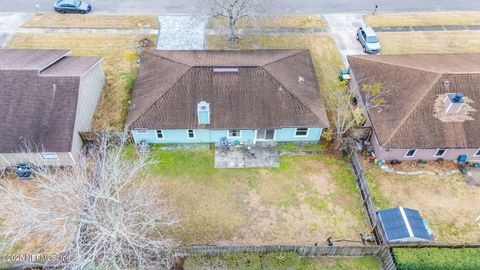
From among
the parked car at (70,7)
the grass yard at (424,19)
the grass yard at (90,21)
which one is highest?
the grass yard at (424,19)

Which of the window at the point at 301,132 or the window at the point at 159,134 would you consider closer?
the window at the point at 159,134

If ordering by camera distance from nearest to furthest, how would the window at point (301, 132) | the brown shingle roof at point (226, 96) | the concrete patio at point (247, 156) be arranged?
the brown shingle roof at point (226, 96), the concrete patio at point (247, 156), the window at point (301, 132)

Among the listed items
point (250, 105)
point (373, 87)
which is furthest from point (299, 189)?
point (373, 87)

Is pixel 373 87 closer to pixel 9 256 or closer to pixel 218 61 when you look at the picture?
pixel 218 61

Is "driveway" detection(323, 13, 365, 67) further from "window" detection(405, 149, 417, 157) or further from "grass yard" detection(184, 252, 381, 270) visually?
"grass yard" detection(184, 252, 381, 270)

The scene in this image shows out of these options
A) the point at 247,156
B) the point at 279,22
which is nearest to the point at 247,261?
the point at 247,156

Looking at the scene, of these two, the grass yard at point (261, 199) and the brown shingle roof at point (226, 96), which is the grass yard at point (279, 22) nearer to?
the brown shingle roof at point (226, 96)

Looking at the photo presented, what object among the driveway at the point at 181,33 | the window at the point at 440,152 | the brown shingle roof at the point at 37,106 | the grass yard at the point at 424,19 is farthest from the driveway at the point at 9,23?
the window at the point at 440,152
